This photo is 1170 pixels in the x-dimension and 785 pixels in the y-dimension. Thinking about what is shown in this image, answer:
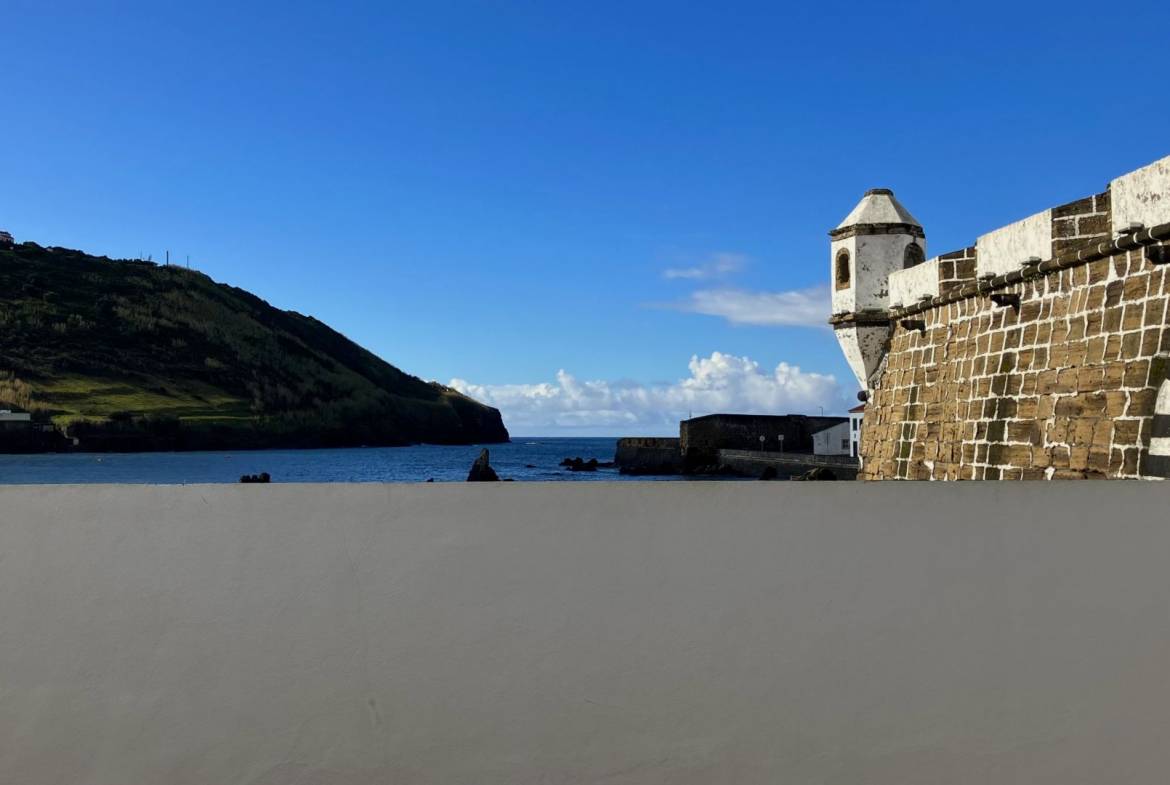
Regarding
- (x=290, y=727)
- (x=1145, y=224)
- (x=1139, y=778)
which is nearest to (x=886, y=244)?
(x=1145, y=224)

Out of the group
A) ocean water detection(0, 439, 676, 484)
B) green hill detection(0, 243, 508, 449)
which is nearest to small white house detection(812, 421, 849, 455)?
ocean water detection(0, 439, 676, 484)

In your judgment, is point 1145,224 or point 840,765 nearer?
point 840,765

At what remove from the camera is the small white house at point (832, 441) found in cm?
5403

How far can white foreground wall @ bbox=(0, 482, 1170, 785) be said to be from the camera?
295cm

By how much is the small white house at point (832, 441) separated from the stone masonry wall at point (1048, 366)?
4364 centimetres

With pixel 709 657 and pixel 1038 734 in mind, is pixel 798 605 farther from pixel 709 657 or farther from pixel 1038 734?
pixel 1038 734

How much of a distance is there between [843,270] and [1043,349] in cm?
510

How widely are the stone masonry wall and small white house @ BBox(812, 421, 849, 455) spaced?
43.6 metres

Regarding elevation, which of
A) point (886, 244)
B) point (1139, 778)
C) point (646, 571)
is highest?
point (886, 244)

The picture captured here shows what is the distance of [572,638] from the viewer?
301cm

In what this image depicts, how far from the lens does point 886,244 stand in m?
12.9

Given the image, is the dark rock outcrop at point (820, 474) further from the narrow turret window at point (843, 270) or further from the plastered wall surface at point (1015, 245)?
the plastered wall surface at point (1015, 245)

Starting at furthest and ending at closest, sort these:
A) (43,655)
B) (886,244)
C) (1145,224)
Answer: (886,244) → (1145,224) → (43,655)

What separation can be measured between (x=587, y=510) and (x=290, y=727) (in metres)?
1.01
